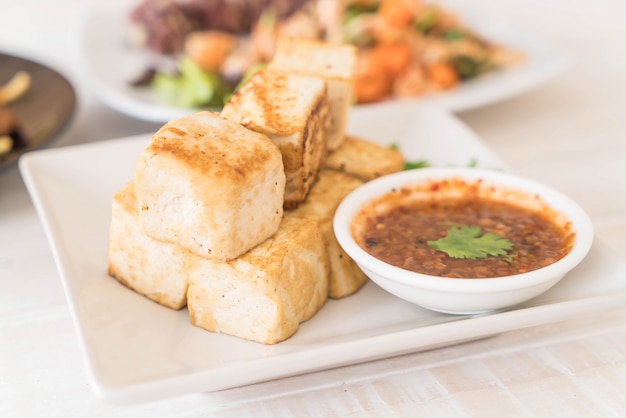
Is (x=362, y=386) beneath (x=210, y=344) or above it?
beneath

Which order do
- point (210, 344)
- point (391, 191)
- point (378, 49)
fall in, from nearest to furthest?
point (210, 344), point (391, 191), point (378, 49)

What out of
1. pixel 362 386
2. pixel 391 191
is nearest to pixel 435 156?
pixel 391 191

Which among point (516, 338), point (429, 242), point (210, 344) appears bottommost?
point (516, 338)

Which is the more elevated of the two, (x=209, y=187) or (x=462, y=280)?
(x=209, y=187)

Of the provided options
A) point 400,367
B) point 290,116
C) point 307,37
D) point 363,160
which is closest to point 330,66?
point 363,160

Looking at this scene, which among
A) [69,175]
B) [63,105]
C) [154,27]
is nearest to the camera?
[69,175]

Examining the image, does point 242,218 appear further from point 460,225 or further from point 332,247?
point 460,225

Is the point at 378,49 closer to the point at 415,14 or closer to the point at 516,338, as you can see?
the point at 415,14
